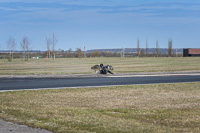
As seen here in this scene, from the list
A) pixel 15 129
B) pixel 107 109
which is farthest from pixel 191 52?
pixel 15 129

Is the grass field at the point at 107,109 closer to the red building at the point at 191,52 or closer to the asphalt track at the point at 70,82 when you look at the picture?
the asphalt track at the point at 70,82

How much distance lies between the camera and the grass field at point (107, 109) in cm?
945

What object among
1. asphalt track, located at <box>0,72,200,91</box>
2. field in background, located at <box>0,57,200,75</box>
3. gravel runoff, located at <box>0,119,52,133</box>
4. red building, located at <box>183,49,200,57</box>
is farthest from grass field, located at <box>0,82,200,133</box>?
red building, located at <box>183,49,200,57</box>

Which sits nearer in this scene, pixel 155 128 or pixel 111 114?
pixel 155 128

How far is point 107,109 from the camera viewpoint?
12.4m

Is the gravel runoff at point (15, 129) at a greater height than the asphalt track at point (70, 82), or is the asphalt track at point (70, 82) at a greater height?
the gravel runoff at point (15, 129)

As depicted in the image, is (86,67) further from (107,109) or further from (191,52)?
(191,52)

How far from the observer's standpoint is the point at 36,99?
15109mm

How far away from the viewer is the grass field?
9.45m

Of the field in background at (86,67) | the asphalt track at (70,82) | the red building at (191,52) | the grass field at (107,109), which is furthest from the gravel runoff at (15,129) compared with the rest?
the red building at (191,52)

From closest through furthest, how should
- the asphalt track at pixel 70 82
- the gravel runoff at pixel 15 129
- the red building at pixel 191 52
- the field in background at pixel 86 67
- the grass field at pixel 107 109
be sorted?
the gravel runoff at pixel 15 129 < the grass field at pixel 107 109 < the asphalt track at pixel 70 82 < the field in background at pixel 86 67 < the red building at pixel 191 52

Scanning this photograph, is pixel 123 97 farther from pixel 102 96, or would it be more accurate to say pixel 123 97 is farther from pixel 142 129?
pixel 142 129

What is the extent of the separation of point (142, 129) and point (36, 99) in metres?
7.20

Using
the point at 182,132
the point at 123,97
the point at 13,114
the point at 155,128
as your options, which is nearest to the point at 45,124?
the point at 13,114
